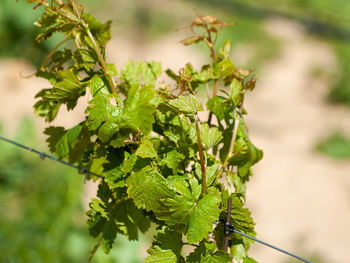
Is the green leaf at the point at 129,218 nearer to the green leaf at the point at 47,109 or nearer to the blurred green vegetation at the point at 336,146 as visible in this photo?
the green leaf at the point at 47,109

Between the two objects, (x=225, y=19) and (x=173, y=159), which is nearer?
(x=173, y=159)

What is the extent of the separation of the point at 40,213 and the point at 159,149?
2.31 meters

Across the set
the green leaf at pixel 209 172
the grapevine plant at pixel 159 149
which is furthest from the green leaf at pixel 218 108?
the green leaf at pixel 209 172

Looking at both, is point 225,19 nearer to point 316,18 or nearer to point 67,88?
point 316,18

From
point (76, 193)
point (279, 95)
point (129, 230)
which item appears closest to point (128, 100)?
point (129, 230)

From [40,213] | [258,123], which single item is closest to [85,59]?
[40,213]

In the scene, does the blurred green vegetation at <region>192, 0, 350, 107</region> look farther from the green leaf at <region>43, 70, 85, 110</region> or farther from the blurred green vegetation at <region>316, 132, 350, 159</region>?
the green leaf at <region>43, 70, 85, 110</region>

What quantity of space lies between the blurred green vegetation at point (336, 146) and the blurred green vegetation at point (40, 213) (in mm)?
2759

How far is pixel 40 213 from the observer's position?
302 cm

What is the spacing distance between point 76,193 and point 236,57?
388 centimetres

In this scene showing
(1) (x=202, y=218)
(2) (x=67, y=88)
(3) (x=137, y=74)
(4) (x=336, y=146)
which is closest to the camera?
(1) (x=202, y=218)

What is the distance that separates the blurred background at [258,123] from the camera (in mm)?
3029

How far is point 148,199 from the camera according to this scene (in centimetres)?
94

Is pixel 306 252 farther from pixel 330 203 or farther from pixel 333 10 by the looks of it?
pixel 333 10
